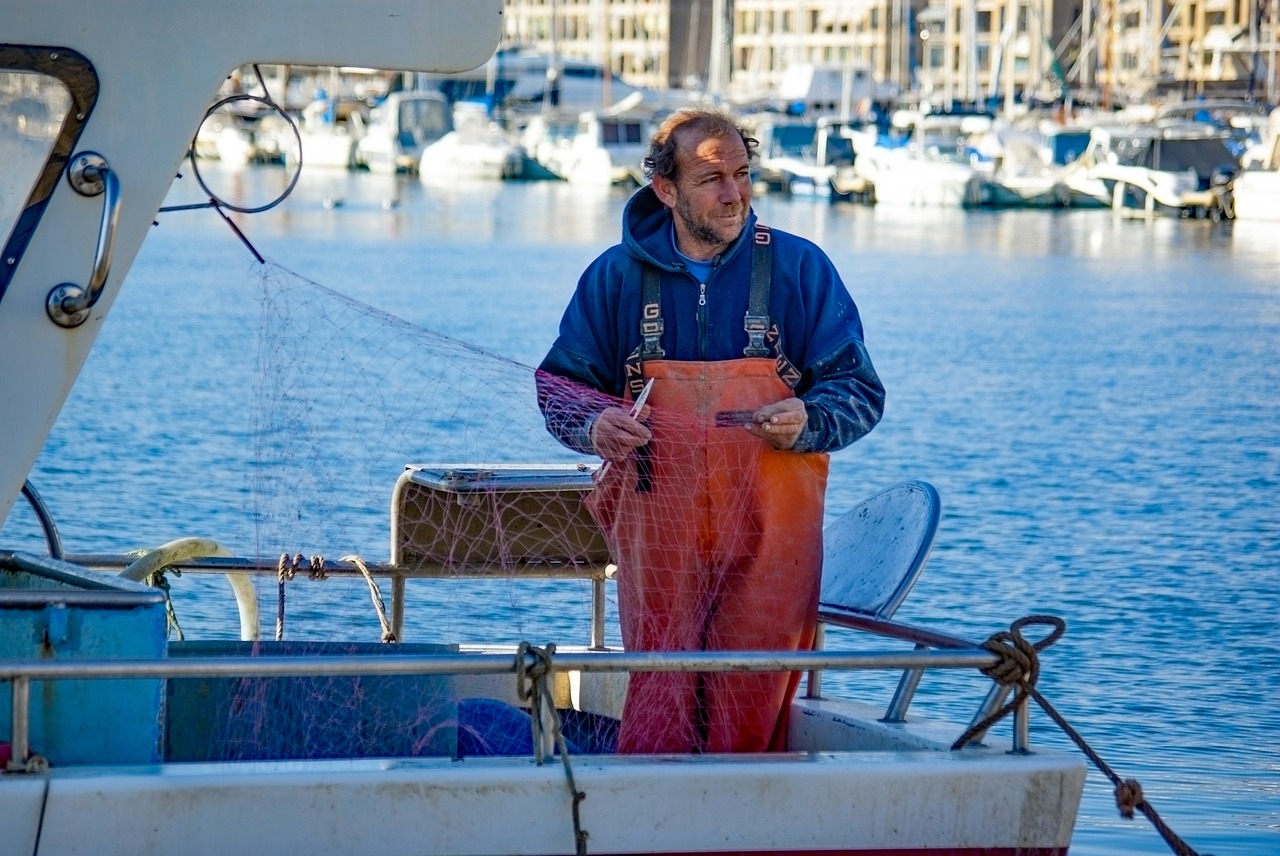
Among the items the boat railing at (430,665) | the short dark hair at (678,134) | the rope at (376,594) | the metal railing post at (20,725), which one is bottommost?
the rope at (376,594)

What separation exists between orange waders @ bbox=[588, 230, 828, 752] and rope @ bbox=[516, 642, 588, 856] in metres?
0.52

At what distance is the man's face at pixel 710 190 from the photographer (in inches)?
170

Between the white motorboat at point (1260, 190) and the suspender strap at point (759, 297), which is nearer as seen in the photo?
the suspender strap at point (759, 297)

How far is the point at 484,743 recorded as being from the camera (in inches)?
179

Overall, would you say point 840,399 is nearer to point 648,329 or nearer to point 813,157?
point 648,329

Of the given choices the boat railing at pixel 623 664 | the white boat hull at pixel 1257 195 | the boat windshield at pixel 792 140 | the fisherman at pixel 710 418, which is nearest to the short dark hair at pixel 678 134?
the fisherman at pixel 710 418

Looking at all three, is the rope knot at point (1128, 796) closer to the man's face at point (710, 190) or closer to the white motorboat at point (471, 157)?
the man's face at point (710, 190)

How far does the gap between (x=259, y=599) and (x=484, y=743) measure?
4.96 ft

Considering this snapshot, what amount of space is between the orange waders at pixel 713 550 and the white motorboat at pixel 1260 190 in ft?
168

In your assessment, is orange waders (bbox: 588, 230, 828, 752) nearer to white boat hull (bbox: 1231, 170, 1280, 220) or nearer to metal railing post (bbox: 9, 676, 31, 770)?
metal railing post (bbox: 9, 676, 31, 770)

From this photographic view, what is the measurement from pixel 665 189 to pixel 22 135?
4.58 feet

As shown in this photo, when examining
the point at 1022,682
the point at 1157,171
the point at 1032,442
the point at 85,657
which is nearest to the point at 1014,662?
the point at 1022,682

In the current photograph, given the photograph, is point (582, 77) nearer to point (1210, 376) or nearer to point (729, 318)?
point (1210, 376)

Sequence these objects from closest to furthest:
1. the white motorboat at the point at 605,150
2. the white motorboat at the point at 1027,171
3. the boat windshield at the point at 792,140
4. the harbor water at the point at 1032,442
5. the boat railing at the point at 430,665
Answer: the boat railing at the point at 430,665, the harbor water at the point at 1032,442, the white motorboat at the point at 1027,171, the boat windshield at the point at 792,140, the white motorboat at the point at 605,150
